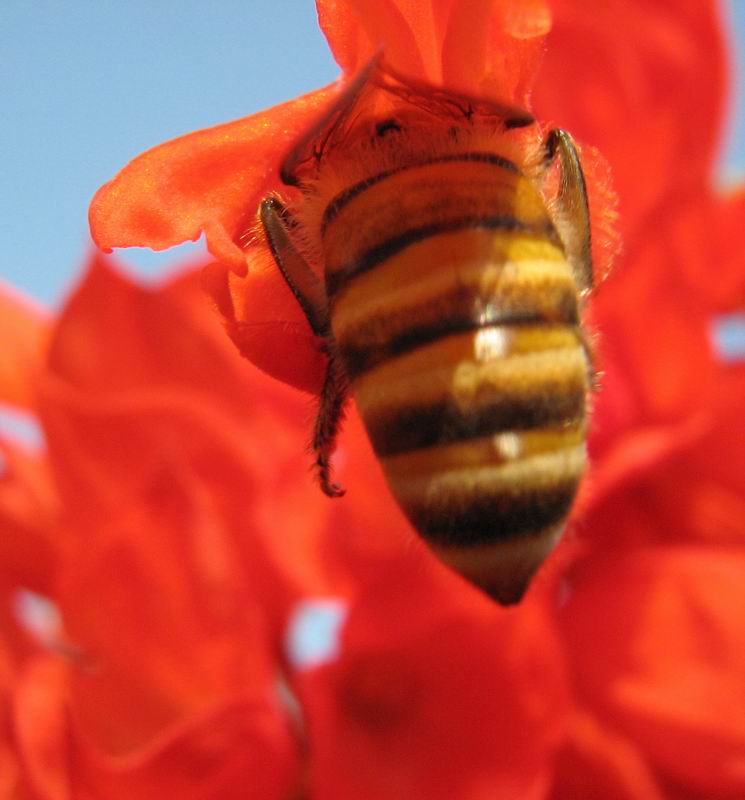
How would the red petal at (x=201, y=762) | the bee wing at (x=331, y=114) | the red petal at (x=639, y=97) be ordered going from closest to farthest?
the bee wing at (x=331, y=114) < the red petal at (x=201, y=762) < the red petal at (x=639, y=97)

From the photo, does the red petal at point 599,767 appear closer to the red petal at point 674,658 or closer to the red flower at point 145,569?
the red petal at point 674,658

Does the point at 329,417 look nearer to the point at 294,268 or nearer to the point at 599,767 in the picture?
the point at 294,268

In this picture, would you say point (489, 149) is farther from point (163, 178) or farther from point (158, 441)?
point (158, 441)

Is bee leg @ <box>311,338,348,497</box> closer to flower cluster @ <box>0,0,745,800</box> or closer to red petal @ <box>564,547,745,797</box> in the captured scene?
flower cluster @ <box>0,0,745,800</box>

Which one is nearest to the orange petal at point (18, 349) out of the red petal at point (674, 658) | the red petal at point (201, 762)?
the red petal at point (201, 762)

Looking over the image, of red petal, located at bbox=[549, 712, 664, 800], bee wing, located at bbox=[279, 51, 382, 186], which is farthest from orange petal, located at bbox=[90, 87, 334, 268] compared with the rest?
red petal, located at bbox=[549, 712, 664, 800]

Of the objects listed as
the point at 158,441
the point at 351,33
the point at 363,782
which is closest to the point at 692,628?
the point at 363,782
